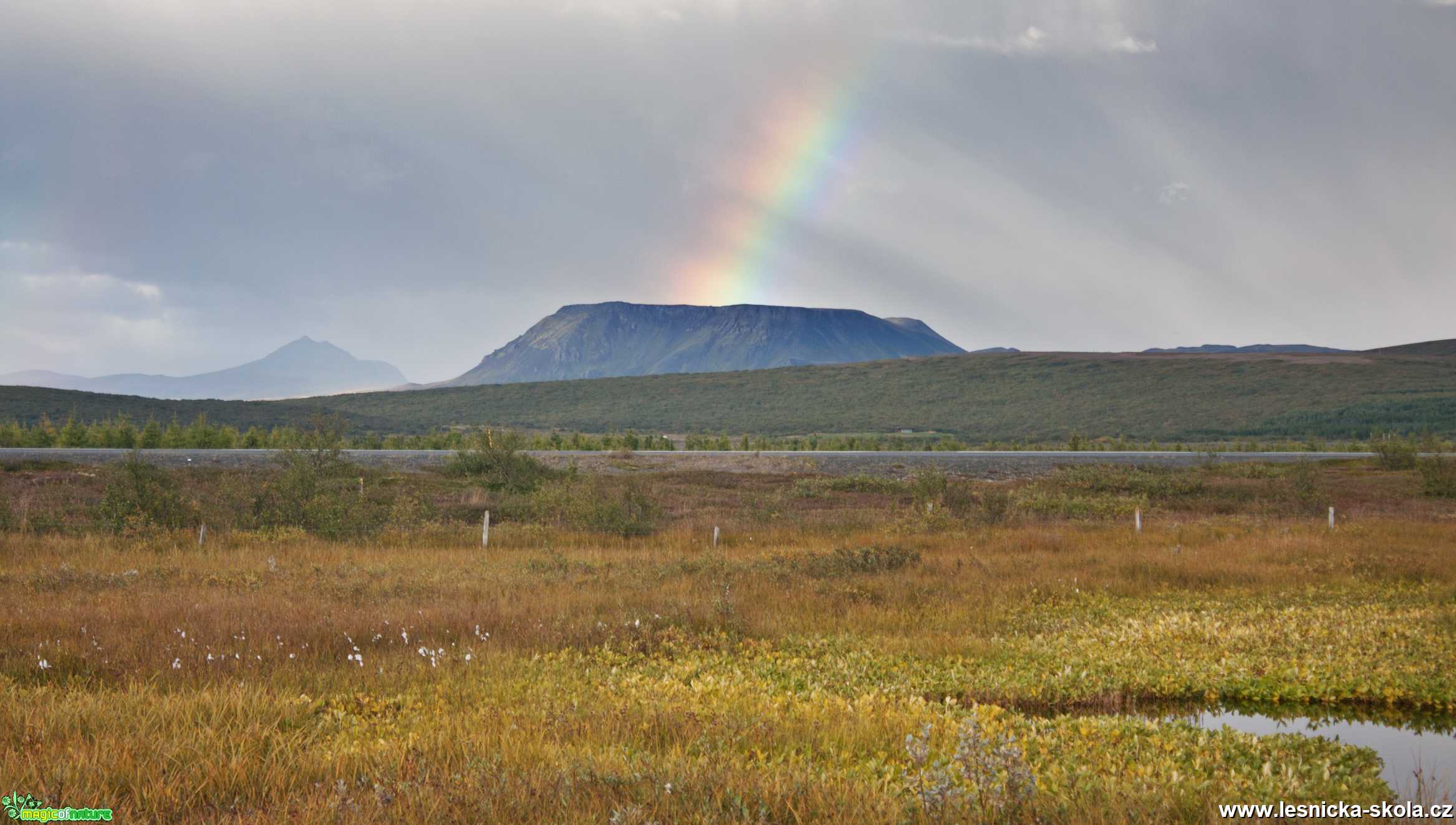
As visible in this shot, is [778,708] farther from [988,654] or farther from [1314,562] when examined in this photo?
[1314,562]

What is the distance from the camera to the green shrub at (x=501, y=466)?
1324 inches

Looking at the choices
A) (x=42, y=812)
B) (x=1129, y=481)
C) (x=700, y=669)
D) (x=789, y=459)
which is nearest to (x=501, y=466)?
(x=789, y=459)

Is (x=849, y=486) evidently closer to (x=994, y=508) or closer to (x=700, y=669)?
(x=994, y=508)

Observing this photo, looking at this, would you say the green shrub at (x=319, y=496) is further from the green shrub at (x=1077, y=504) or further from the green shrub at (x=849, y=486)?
the green shrub at (x=1077, y=504)

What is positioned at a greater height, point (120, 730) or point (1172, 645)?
point (120, 730)

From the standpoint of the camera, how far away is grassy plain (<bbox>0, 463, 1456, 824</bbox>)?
4.46 meters

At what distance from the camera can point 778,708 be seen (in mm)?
6719

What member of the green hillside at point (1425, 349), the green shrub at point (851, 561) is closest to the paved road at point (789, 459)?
the green shrub at point (851, 561)

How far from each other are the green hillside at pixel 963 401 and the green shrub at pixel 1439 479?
179 feet

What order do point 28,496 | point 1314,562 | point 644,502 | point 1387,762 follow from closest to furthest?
point 1387,762 → point 1314,562 → point 644,502 → point 28,496

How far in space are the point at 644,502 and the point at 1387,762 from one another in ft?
60.4

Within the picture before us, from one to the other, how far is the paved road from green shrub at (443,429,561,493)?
4932mm

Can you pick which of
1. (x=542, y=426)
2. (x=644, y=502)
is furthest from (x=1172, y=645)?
(x=542, y=426)

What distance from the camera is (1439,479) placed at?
105 feet
